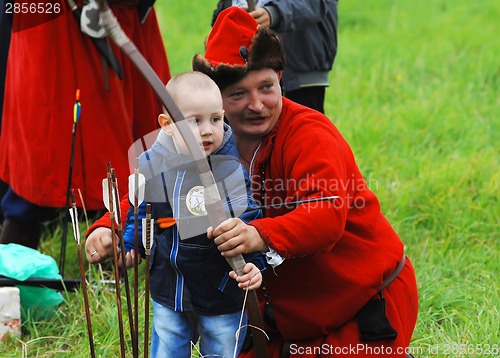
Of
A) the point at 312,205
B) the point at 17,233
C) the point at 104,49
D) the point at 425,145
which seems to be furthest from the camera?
the point at 425,145

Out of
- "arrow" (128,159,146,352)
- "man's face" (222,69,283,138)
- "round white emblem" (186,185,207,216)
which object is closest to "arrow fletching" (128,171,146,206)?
"arrow" (128,159,146,352)

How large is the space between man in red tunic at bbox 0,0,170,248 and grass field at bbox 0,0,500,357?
17.2 inches

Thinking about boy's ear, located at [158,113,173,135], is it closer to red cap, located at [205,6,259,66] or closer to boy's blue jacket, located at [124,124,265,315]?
boy's blue jacket, located at [124,124,265,315]

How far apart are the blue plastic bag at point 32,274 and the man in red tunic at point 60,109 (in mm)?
296

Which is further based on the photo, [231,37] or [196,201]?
[231,37]

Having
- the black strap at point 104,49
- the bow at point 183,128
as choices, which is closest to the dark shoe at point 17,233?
the black strap at point 104,49

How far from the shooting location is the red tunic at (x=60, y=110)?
3994 millimetres

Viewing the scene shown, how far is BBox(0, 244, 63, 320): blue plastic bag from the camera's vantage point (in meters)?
3.73

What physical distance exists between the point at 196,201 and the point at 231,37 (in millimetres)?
470

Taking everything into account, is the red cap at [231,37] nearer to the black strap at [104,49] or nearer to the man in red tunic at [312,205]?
the man in red tunic at [312,205]

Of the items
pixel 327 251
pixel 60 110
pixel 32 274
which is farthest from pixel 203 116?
pixel 60 110

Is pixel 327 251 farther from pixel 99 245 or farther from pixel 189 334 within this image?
pixel 99 245

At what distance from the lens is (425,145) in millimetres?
5902

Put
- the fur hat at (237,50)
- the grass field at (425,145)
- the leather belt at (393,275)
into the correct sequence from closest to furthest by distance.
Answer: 1. the fur hat at (237,50)
2. the leather belt at (393,275)
3. the grass field at (425,145)
